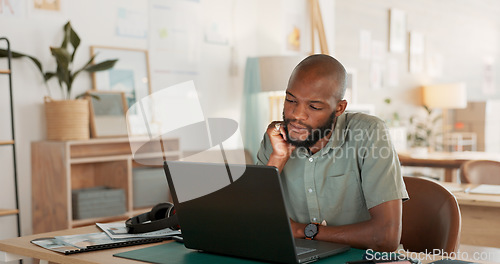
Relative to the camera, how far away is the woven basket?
3812 millimetres

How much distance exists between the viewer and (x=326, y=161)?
1.98m

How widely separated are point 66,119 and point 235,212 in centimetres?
258

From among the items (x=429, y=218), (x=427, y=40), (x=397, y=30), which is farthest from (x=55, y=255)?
(x=427, y=40)

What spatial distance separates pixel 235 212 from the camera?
1.49m

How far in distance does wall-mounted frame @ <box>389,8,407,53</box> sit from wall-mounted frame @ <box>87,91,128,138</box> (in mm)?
3997

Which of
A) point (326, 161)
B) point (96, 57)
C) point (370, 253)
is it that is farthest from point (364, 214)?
point (96, 57)

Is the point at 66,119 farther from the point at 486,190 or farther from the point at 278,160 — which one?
the point at 486,190

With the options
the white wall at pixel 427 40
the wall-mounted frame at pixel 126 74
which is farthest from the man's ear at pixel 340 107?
the white wall at pixel 427 40

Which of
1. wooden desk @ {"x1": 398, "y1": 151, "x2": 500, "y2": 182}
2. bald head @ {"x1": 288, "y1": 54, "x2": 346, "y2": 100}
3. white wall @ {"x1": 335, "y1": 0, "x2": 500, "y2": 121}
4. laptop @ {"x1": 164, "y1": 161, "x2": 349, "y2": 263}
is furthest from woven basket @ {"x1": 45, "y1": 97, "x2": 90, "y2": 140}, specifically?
white wall @ {"x1": 335, "y1": 0, "x2": 500, "y2": 121}

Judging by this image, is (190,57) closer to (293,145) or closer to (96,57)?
(96,57)

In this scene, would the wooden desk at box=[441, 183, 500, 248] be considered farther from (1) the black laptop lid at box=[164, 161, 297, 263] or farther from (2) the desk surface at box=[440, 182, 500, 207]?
(1) the black laptop lid at box=[164, 161, 297, 263]

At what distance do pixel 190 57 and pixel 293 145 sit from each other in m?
3.08

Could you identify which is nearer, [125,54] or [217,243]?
[217,243]

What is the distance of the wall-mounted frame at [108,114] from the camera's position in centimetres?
406
